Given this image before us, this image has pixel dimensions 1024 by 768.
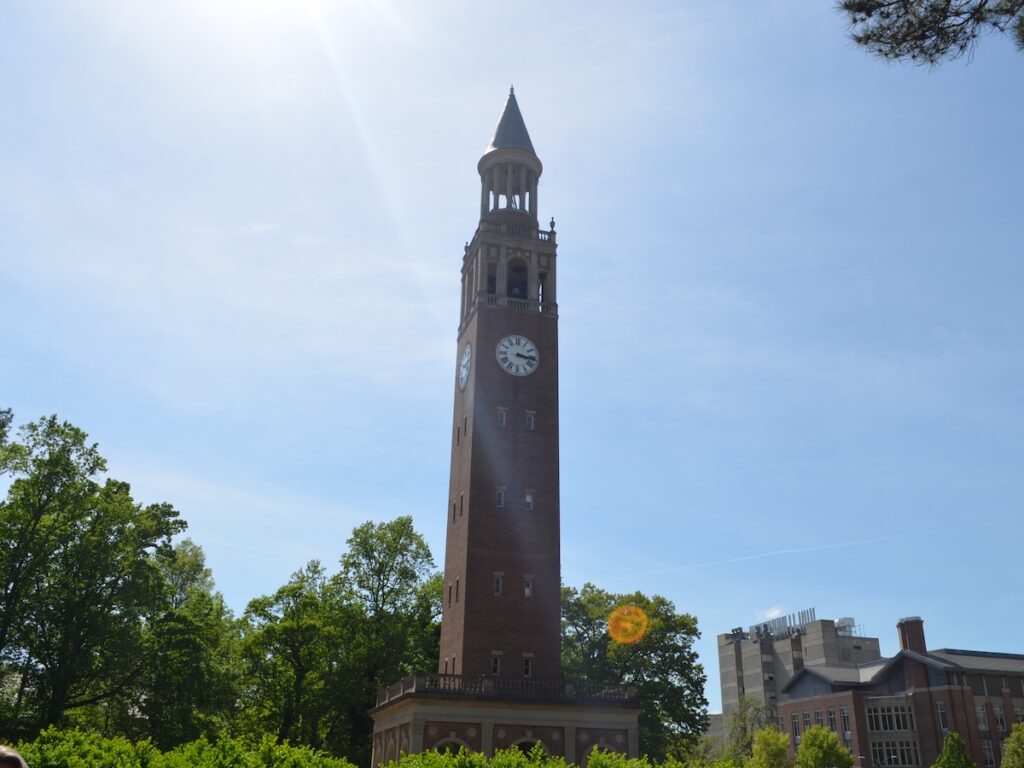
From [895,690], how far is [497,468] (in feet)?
171

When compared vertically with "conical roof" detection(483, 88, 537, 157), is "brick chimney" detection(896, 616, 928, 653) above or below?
below

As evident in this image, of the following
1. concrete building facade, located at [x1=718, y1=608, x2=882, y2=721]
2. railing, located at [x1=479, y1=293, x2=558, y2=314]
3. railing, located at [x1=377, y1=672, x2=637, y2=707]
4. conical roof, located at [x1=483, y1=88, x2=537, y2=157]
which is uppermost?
conical roof, located at [x1=483, y1=88, x2=537, y2=157]

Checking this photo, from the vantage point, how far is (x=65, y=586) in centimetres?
4247

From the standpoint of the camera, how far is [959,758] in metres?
62.8

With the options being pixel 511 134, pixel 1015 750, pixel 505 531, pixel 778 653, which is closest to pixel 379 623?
pixel 505 531

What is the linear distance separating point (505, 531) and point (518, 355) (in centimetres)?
1086

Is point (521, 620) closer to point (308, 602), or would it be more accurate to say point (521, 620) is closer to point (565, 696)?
point (565, 696)

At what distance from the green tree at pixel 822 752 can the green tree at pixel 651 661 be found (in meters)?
→ 16.3

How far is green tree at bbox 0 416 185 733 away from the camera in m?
41.4

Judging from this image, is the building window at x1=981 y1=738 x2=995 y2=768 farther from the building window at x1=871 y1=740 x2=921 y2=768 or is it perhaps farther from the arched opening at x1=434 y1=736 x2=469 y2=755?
the arched opening at x1=434 y1=736 x2=469 y2=755

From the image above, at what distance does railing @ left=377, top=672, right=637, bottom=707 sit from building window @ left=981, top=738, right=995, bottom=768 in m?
47.4

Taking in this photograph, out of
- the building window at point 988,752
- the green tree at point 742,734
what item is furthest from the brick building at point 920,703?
the green tree at point 742,734

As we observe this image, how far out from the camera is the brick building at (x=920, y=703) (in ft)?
250

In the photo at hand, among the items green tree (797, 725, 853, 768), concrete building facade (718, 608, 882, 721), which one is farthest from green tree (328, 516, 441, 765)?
concrete building facade (718, 608, 882, 721)
